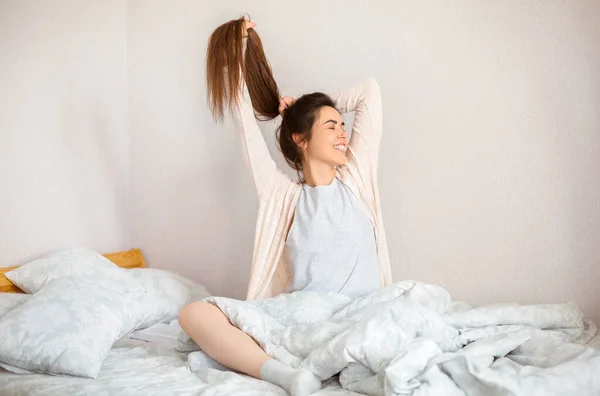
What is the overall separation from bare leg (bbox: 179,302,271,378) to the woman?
414 millimetres

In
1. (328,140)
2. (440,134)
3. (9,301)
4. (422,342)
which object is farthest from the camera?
(440,134)

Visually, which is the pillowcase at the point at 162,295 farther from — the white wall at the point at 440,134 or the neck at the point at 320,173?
the neck at the point at 320,173

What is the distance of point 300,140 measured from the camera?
226 cm

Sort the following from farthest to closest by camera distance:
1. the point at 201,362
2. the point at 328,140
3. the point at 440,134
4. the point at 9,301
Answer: the point at 440,134, the point at 328,140, the point at 9,301, the point at 201,362

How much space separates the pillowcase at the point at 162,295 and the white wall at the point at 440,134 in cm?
31

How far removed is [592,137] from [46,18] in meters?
2.12

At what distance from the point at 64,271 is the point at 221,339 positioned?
917mm

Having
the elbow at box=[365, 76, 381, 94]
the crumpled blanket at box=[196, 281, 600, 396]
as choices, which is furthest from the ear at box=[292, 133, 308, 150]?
the crumpled blanket at box=[196, 281, 600, 396]

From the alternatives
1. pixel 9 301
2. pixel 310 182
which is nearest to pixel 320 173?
pixel 310 182

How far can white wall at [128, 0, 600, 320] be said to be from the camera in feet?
7.16

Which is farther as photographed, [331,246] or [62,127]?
[62,127]

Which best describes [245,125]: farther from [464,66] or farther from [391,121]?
[464,66]

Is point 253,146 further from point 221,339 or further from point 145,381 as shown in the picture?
point 145,381

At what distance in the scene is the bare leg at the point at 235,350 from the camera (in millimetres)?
1455
